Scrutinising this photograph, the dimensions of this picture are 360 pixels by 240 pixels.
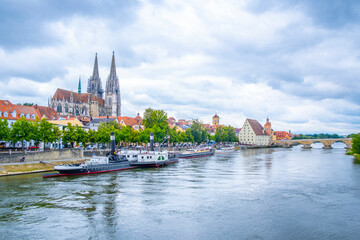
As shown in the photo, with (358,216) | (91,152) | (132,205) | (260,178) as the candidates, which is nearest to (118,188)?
(132,205)

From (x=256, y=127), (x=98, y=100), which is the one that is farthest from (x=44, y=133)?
(x=256, y=127)

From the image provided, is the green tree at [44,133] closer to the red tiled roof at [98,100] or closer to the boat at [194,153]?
the boat at [194,153]

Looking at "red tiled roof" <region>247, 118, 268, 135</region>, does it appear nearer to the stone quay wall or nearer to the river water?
the stone quay wall

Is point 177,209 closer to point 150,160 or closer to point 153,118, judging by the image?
point 150,160

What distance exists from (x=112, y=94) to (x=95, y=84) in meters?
16.6

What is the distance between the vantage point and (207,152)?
89.1 meters

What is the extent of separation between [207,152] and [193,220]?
6705 centimetres

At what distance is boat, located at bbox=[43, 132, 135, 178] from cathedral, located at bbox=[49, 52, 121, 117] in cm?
9285

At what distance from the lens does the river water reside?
65.5ft

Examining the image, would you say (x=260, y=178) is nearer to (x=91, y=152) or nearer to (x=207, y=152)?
(x=91, y=152)

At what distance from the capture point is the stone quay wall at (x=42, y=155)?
139 ft

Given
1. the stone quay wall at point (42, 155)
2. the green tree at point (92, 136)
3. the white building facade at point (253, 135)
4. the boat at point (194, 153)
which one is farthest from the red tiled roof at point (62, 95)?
the stone quay wall at point (42, 155)

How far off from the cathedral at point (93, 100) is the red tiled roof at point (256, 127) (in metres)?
77.1

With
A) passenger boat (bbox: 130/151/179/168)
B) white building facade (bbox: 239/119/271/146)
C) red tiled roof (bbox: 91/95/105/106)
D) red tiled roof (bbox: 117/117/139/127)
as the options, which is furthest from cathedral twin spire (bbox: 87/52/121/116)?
passenger boat (bbox: 130/151/179/168)
